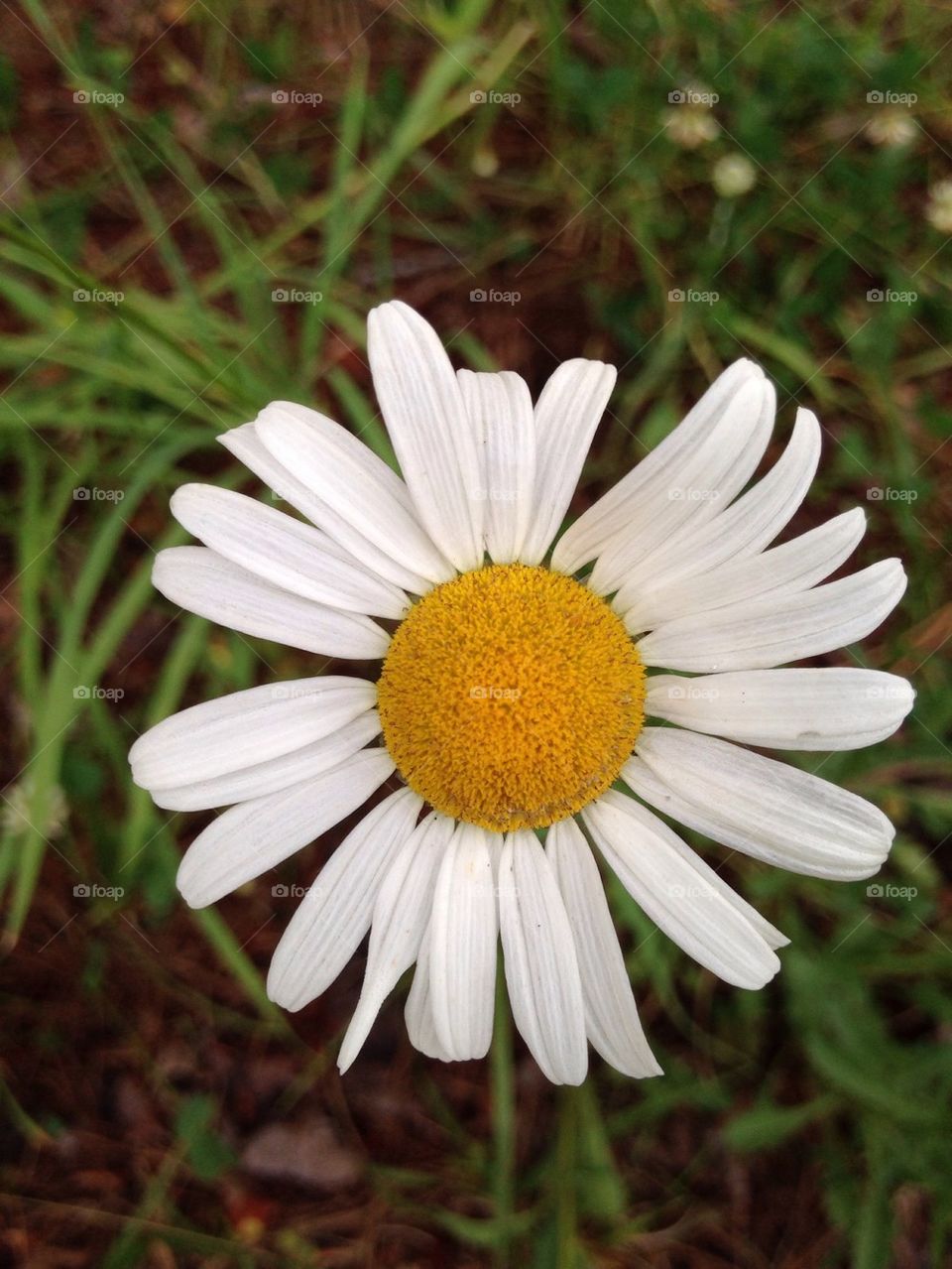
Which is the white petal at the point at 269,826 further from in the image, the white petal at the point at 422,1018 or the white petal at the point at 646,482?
the white petal at the point at 646,482

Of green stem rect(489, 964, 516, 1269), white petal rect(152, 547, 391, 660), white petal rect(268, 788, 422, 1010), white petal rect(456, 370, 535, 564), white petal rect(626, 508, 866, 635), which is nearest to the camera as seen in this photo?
white petal rect(626, 508, 866, 635)

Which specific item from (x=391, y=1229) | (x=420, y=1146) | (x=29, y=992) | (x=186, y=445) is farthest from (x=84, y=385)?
(x=391, y=1229)

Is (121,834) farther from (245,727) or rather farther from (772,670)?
(772,670)

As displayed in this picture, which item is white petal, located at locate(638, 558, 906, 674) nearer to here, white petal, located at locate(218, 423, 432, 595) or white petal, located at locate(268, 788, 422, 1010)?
white petal, located at locate(218, 423, 432, 595)

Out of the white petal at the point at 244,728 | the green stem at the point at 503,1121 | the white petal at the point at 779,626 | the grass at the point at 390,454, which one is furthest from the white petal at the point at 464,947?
the grass at the point at 390,454

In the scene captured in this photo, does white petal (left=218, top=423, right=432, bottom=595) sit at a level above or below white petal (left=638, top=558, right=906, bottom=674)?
above

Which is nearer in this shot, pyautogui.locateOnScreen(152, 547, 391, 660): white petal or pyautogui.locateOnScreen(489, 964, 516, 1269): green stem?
pyautogui.locateOnScreen(152, 547, 391, 660): white petal

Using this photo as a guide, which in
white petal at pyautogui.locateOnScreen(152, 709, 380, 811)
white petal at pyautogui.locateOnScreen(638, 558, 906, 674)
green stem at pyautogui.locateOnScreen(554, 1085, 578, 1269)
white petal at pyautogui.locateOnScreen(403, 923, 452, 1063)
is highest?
white petal at pyautogui.locateOnScreen(638, 558, 906, 674)

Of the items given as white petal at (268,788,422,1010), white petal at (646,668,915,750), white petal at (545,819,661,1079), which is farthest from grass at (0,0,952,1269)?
white petal at (646,668,915,750)
